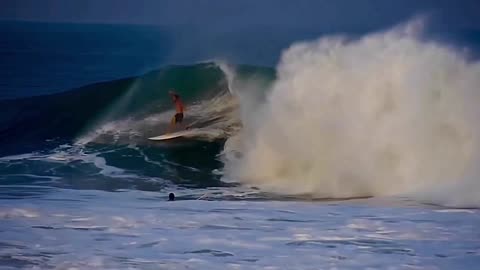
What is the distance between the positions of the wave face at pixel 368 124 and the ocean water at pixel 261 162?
0.05 feet

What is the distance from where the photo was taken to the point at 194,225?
198 inches

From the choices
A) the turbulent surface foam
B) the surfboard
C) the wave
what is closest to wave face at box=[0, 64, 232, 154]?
the wave

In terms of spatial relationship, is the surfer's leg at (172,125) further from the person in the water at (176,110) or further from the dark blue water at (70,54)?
the dark blue water at (70,54)

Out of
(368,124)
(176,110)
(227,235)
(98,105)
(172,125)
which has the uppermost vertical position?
(98,105)

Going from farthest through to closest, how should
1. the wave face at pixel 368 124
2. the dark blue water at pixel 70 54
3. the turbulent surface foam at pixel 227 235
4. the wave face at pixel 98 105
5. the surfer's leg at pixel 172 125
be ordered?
the dark blue water at pixel 70 54, the wave face at pixel 98 105, the surfer's leg at pixel 172 125, the wave face at pixel 368 124, the turbulent surface foam at pixel 227 235

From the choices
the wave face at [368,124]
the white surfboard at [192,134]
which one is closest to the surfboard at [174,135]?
the white surfboard at [192,134]

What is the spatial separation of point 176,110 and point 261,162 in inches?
67.4

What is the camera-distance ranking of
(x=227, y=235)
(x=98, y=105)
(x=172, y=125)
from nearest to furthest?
(x=227, y=235)
(x=172, y=125)
(x=98, y=105)

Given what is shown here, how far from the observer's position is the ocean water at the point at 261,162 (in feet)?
14.8

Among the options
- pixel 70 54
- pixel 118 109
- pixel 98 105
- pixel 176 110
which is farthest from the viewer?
pixel 70 54

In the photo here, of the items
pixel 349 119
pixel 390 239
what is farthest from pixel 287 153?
pixel 390 239

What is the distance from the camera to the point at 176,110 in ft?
28.0

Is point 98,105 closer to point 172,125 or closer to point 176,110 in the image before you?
point 176,110

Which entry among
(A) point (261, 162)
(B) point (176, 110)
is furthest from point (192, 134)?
(A) point (261, 162)
